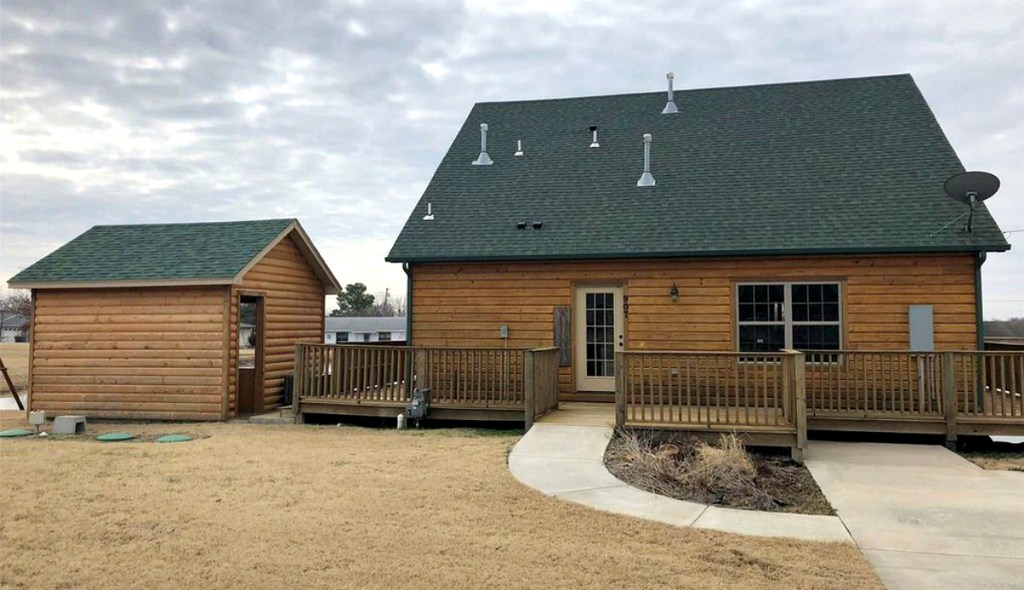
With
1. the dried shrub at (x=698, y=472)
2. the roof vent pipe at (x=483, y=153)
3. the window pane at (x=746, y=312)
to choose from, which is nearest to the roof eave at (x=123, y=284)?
the roof vent pipe at (x=483, y=153)

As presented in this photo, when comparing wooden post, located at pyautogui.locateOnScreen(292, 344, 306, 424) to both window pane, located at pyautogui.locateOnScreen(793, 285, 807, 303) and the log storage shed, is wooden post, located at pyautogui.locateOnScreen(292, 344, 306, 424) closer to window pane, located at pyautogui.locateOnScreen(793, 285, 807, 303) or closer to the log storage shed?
the log storage shed

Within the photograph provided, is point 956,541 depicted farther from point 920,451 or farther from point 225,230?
point 225,230

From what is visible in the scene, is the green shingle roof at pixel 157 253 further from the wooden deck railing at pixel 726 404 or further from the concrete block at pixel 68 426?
the wooden deck railing at pixel 726 404

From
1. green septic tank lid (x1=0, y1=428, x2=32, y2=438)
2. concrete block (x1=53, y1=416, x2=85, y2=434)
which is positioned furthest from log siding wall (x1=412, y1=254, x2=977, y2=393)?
green septic tank lid (x1=0, y1=428, x2=32, y2=438)

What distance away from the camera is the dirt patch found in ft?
18.4

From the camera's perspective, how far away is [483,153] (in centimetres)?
1297

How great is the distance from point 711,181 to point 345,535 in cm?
914

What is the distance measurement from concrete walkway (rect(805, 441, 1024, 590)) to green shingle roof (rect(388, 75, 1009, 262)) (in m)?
3.40

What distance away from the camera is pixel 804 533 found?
462cm

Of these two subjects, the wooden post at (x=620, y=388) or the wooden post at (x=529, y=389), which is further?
the wooden post at (x=529, y=389)

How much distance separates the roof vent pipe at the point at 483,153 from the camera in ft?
42.1

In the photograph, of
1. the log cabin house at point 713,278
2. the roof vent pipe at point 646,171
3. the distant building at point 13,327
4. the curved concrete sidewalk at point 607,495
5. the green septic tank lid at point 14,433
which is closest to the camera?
the curved concrete sidewalk at point 607,495

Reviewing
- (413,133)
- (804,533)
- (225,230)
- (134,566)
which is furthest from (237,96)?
(804,533)

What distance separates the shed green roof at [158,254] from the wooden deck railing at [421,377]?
206 centimetres
